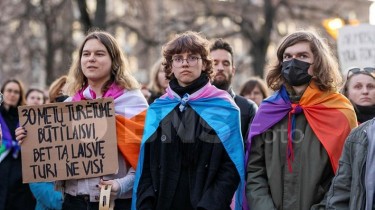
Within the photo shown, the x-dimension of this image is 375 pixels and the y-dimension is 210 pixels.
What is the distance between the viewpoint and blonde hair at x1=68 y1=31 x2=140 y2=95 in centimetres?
550

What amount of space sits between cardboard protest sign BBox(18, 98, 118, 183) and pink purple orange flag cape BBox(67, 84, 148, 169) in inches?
3.5

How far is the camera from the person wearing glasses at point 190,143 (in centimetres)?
484

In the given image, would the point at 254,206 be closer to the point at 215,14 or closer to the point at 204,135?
the point at 204,135

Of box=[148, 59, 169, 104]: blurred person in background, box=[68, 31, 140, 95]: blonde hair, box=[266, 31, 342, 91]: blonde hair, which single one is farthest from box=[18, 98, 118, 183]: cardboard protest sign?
box=[148, 59, 169, 104]: blurred person in background

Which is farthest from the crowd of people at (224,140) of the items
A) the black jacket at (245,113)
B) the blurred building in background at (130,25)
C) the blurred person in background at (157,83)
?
the blurred building in background at (130,25)

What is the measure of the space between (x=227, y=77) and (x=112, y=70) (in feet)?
5.32

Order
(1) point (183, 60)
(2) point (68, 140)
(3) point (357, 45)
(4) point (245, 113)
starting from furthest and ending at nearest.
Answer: (3) point (357, 45), (4) point (245, 113), (2) point (68, 140), (1) point (183, 60)

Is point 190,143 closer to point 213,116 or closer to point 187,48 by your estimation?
point 213,116

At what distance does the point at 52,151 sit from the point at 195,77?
1.34 metres

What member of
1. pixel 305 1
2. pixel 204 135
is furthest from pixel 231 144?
pixel 305 1

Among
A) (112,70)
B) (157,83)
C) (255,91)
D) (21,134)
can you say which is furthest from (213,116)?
(157,83)

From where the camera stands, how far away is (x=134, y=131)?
540 cm

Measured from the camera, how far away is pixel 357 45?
11.6 meters

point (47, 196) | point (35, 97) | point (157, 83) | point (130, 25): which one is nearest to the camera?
point (47, 196)
